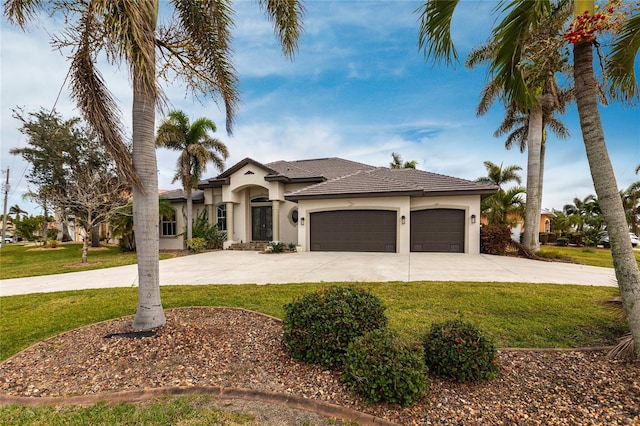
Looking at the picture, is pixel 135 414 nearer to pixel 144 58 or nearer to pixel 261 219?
pixel 144 58

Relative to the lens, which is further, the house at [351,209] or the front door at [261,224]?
the front door at [261,224]

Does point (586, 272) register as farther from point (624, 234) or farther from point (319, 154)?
point (319, 154)

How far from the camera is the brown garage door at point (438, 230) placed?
14625 millimetres

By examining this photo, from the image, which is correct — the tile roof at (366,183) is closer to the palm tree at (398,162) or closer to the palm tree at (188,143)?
→ the palm tree at (188,143)

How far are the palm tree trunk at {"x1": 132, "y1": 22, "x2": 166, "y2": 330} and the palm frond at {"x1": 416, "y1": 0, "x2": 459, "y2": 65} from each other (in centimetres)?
369

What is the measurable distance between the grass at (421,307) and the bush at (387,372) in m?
1.09

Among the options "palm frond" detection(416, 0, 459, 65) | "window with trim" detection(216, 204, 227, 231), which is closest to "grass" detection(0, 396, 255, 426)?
"palm frond" detection(416, 0, 459, 65)

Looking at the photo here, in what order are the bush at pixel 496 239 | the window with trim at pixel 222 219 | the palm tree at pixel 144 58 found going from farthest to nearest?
the window with trim at pixel 222 219
the bush at pixel 496 239
the palm tree at pixel 144 58

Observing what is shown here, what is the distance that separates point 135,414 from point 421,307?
4.63 metres

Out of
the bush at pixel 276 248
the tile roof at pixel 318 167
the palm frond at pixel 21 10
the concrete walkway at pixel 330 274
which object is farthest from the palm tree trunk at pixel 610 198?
the tile roof at pixel 318 167

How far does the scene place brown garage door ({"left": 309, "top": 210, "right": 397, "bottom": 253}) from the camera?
15.0 m

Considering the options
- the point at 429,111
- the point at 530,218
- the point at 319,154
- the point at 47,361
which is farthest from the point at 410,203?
the point at 47,361

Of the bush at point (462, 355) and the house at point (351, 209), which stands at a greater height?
the house at point (351, 209)

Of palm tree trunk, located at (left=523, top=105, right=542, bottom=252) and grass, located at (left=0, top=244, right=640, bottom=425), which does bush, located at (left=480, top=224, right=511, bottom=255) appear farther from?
grass, located at (left=0, top=244, right=640, bottom=425)
